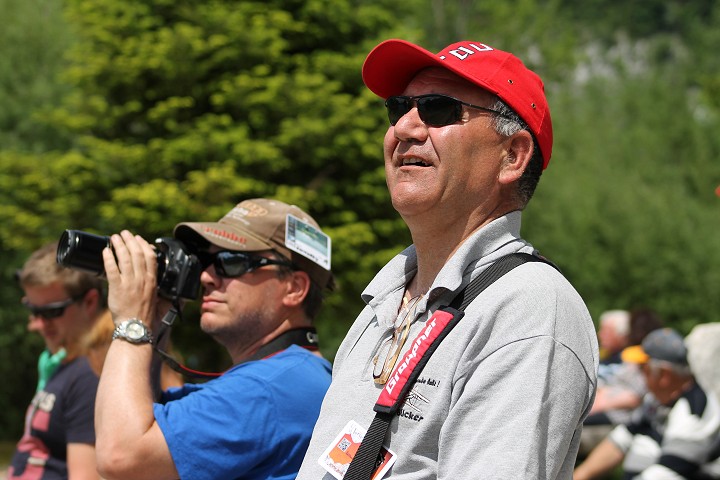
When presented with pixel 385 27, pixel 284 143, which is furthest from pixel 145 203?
pixel 385 27

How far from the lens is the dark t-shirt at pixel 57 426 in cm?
414

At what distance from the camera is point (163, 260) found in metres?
3.22

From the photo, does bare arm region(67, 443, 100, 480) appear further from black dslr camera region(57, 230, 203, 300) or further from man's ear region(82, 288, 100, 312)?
black dslr camera region(57, 230, 203, 300)

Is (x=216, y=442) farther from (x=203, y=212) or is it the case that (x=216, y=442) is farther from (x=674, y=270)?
(x=674, y=270)

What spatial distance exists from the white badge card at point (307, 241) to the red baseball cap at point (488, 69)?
117cm

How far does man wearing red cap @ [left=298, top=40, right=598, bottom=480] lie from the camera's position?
1.79 m

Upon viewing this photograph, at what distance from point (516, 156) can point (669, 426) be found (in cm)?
397

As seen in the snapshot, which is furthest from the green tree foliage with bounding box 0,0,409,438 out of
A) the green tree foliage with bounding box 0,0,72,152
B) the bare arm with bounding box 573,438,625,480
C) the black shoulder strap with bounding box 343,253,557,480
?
the black shoulder strap with bounding box 343,253,557,480

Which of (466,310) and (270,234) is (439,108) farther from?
(270,234)

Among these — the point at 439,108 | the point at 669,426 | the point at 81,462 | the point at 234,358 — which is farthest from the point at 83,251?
the point at 669,426

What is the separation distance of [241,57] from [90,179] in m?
2.51

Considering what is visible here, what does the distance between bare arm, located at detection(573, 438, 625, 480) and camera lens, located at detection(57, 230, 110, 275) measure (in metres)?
4.74

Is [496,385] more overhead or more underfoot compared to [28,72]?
more overhead

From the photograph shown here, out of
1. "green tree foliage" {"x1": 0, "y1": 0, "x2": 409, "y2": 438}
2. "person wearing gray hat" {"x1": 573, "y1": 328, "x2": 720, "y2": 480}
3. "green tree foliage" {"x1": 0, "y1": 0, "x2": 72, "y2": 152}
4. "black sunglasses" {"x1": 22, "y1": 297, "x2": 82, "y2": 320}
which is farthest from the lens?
"green tree foliage" {"x1": 0, "y1": 0, "x2": 72, "y2": 152}
